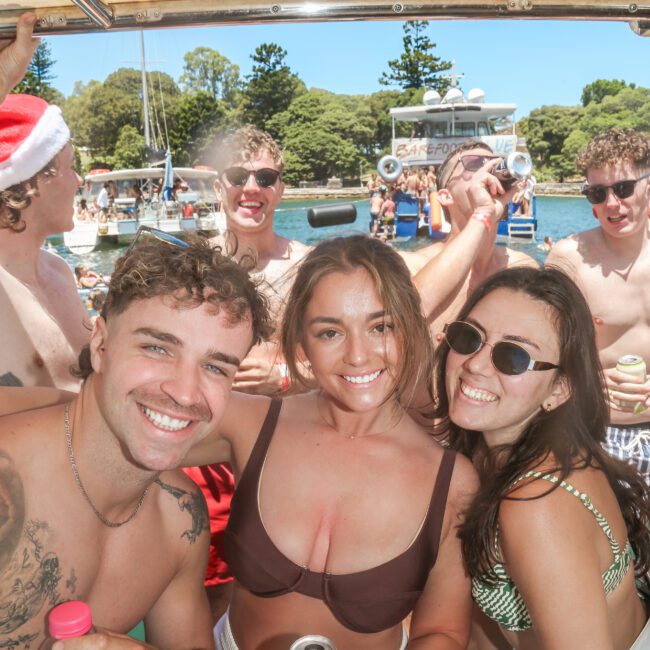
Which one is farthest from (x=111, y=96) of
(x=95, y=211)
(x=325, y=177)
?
(x=95, y=211)

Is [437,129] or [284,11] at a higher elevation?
[437,129]

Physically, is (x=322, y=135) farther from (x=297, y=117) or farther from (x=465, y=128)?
(x=465, y=128)

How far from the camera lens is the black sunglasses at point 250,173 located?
3.16 metres

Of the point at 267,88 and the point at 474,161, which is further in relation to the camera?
the point at 267,88

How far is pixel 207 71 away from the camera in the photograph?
63375 mm

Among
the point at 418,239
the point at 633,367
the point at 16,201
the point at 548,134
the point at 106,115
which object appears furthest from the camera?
the point at 548,134

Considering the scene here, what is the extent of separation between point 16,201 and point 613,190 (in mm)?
2745

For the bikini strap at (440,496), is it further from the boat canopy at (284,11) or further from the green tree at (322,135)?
the green tree at (322,135)

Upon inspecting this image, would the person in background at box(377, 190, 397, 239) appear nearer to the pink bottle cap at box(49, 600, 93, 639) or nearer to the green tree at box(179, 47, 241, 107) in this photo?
the pink bottle cap at box(49, 600, 93, 639)

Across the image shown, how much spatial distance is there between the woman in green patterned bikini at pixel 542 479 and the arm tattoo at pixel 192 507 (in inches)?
29.3

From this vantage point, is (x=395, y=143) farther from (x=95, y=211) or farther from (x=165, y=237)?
(x=165, y=237)

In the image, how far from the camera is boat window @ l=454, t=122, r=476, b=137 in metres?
28.8

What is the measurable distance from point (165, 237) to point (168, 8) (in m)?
0.55

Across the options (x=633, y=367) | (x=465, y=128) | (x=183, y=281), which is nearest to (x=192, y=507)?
(x=183, y=281)
